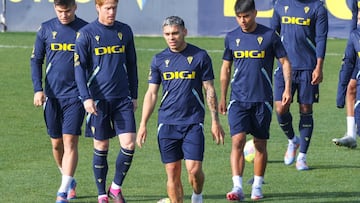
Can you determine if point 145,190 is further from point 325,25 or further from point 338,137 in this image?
point 338,137

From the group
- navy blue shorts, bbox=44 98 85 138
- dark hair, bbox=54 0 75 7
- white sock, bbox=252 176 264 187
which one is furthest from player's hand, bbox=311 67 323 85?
dark hair, bbox=54 0 75 7

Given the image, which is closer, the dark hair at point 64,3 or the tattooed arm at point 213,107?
the tattooed arm at point 213,107

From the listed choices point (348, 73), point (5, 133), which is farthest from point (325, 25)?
point (5, 133)

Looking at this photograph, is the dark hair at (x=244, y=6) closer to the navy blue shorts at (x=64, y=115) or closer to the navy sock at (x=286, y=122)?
the navy blue shorts at (x=64, y=115)

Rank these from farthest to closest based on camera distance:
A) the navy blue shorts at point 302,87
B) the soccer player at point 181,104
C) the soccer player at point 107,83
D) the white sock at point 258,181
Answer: the navy blue shorts at point 302,87 < the white sock at point 258,181 < the soccer player at point 107,83 < the soccer player at point 181,104

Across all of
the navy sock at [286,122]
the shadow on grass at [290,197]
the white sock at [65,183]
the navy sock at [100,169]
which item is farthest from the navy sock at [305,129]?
the white sock at [65,183]

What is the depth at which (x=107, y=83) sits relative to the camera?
1191 centimetres

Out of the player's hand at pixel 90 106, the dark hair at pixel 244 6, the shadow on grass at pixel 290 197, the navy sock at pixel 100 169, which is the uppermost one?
the dark hair at pixel 244 6

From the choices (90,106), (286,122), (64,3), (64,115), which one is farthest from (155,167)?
(64,3)

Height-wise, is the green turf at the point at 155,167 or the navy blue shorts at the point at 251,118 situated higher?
the navy blue shorts at the point at 251,118

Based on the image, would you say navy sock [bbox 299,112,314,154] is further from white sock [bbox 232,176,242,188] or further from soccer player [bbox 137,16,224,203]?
soccer player [bbox 137,16,224,203]

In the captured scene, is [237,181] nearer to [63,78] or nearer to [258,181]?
[258,181]

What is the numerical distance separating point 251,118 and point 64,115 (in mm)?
2275

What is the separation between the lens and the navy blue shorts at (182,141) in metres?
11.2
